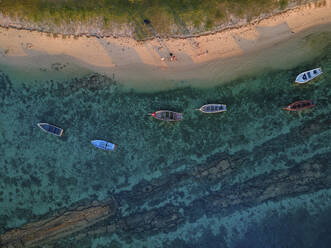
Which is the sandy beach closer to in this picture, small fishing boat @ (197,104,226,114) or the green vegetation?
the green vegetation

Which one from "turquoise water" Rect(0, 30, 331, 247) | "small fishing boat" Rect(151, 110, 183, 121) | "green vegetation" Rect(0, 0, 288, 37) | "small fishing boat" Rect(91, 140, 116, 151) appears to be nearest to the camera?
"green vegetation" Rect(0, 0, 288, 37)

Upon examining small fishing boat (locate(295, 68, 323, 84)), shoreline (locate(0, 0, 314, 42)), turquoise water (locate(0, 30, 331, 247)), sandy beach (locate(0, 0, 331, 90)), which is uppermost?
shoreline (locate(0, 0, 314, 42))

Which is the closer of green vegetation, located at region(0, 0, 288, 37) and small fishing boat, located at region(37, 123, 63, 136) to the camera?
green vegetation, located at region(0, 0, 288, 37)

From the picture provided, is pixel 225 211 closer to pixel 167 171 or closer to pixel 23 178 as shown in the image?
pixel 167 171

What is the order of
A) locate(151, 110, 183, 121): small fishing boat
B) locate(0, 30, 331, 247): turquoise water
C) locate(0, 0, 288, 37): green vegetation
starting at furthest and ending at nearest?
locate(151, 110, 183, 121): small fishing boat → locate(0, 30, 331, 247): turquoise water → locate(0, 0, 288, 37): green vegetation

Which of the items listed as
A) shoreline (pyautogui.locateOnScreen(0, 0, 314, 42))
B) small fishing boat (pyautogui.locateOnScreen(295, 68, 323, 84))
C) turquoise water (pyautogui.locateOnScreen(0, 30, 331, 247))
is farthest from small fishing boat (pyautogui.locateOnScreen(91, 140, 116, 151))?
small fishing boat (pyautogui.locateOnScreen(295, 68, 323, 84))

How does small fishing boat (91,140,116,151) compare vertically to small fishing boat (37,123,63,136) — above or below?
below

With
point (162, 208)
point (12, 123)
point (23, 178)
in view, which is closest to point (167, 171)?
point (162, 208)
